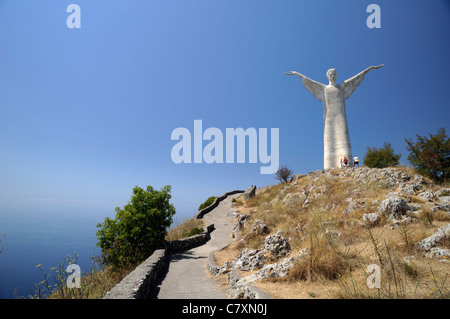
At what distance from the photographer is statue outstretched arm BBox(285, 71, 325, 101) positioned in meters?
20.7

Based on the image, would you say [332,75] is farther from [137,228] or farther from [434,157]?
[137,228]

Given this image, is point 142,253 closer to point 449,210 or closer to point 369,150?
point 449,210

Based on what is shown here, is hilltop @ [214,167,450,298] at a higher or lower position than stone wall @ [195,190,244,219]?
higher

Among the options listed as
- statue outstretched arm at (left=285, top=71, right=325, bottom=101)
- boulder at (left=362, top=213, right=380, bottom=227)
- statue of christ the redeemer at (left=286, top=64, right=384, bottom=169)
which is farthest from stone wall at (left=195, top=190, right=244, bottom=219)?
statue outstretched arm at (left=285, top=71, right=325, bottom=101)

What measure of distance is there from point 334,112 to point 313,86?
3.53 metres

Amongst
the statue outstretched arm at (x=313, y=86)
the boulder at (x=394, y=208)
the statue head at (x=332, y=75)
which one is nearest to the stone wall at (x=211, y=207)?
the statue outstretched arm at (x=313, y=86)

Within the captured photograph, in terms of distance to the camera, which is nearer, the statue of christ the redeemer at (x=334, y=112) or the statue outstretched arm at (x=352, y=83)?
the statue of christ the redeemer at (x=334, y=112)

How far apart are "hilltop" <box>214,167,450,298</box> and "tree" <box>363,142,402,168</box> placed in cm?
508

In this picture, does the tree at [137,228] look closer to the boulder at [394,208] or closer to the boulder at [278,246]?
the boulder at [278,246]

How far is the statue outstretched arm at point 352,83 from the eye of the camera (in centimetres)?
2030

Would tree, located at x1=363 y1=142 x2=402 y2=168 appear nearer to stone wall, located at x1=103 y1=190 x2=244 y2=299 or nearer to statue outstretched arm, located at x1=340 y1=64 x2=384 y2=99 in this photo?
statue outstretched arm, located at x1=340 y1=64 x2=384 y2=99

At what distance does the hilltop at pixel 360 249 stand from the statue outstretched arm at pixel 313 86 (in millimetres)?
11006

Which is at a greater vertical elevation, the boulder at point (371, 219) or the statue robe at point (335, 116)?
the statue robe at point (335, 116)

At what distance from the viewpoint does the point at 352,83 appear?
20.4 m
